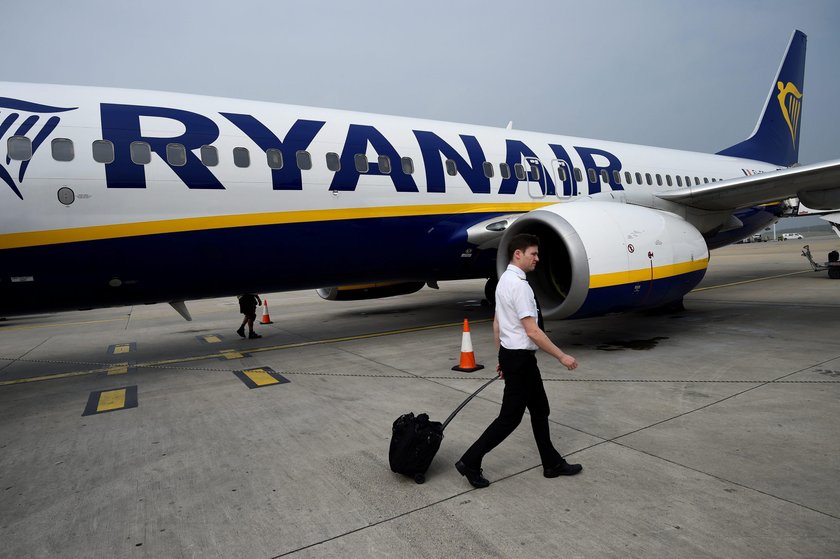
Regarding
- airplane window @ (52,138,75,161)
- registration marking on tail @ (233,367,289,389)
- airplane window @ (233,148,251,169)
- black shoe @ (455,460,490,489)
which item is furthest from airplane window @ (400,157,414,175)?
black shoe @ (455,460,490,489)

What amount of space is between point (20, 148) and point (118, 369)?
10.6 feet

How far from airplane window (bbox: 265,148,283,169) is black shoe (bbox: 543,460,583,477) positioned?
539 centimetres

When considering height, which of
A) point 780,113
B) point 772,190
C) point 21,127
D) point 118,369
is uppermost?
point 780,113

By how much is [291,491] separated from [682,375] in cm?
426

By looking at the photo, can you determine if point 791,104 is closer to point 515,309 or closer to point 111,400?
point 515,309

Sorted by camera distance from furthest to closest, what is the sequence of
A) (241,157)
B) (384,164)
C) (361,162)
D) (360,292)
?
(360,292) → (384,164) → (361,162) → (241,157)

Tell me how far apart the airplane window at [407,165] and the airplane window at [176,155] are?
3237mm

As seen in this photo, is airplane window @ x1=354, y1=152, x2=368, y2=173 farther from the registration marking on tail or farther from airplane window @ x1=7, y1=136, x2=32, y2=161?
airplane window @ x1=7, y1=136, x2=32, y2=161

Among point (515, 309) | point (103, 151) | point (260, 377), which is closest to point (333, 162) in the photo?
point (103, 151)

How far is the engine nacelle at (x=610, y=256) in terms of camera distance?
627cm

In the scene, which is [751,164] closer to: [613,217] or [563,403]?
[613,217]

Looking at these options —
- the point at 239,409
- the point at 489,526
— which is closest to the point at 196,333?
the point at 239,409

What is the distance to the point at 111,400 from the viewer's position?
545 centimetres

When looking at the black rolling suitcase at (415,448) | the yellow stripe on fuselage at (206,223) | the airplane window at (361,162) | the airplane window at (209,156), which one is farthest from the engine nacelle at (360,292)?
the black rolling suitcase at (415,448)
